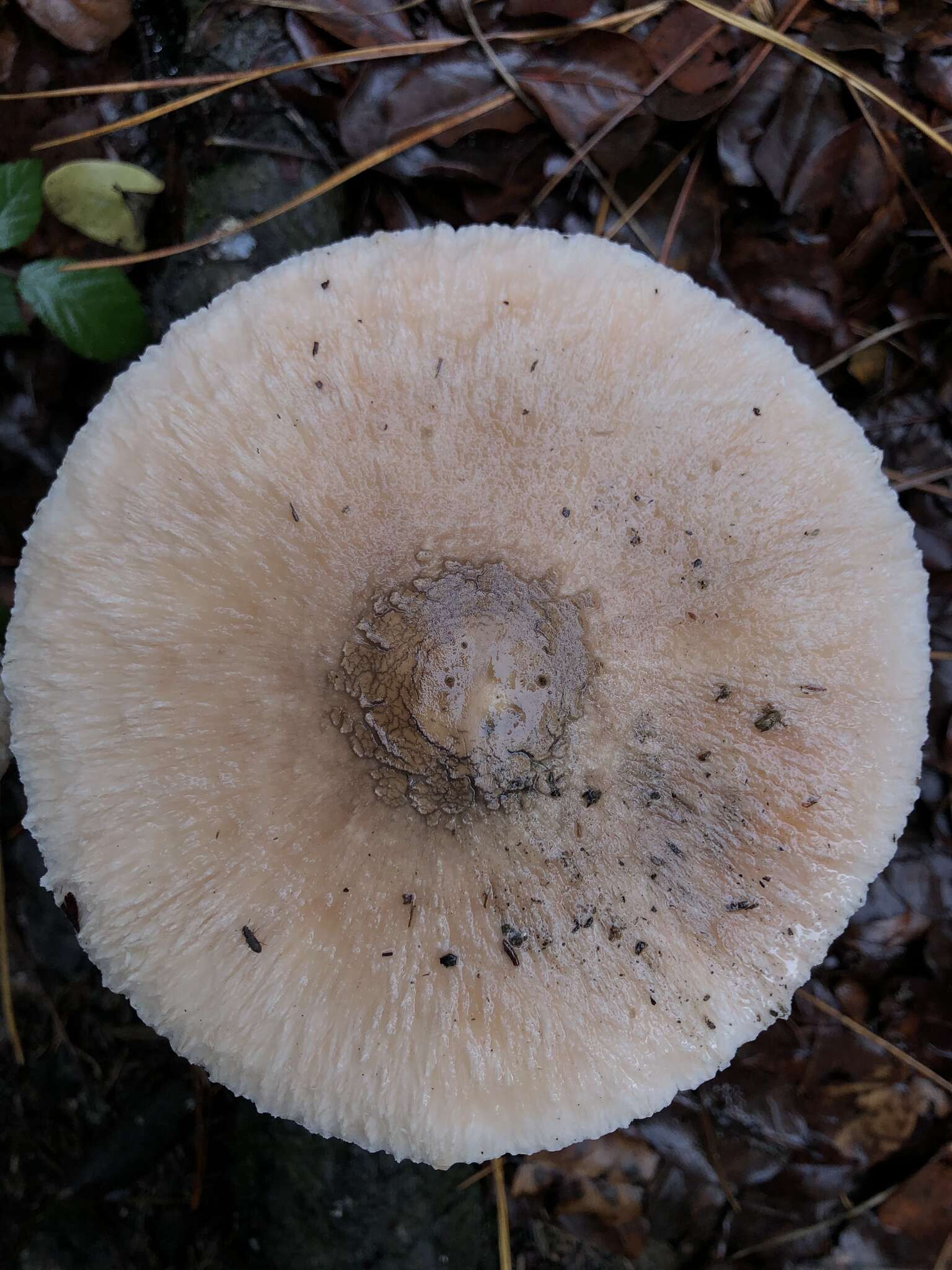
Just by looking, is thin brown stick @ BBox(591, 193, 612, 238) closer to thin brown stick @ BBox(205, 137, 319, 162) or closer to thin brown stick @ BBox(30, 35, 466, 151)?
thin brown stick @ BBox(30, 35, 466, 151)

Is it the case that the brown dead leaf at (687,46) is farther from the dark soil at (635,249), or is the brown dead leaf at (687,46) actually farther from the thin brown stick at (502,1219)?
the thin brown stick at (502,1219)

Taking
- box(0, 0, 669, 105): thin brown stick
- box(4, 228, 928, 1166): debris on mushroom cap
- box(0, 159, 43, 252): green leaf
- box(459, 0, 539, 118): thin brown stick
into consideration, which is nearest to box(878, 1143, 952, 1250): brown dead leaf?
box(4, 228, 928, 1166): debris on mushroom cap

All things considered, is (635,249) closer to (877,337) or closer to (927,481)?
(877,337)

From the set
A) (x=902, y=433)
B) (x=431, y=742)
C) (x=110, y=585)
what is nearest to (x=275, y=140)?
(x=110, y=585)

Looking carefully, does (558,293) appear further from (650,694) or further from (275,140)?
(275,140)

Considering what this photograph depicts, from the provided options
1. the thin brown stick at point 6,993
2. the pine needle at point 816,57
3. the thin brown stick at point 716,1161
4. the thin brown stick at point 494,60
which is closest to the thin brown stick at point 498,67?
the thin brown stick at point 494,60

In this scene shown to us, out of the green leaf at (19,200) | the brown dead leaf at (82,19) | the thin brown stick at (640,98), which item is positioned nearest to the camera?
the green leaf at (19,200)
